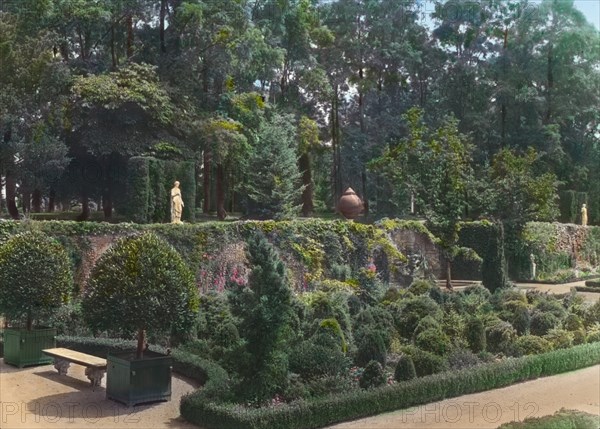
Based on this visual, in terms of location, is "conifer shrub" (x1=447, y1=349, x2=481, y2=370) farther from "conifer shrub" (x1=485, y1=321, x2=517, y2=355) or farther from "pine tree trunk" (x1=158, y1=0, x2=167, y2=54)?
"pine tree trunk" (x1=158, y1=0, x2=167, y2=54)

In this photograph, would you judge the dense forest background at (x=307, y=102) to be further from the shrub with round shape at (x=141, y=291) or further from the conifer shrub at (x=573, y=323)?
the shrub with round shape at (x=141, y=291)

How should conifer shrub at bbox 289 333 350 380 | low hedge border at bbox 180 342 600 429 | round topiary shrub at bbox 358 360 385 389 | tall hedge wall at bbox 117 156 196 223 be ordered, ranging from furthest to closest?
tall hedge wall at bbox 117 156 196 223 → conifer shrub at bbox 289 333 350 380 → round topiary shrub at bbox 358 360 385 389 → low hedge border at bbox 180 342 600 429

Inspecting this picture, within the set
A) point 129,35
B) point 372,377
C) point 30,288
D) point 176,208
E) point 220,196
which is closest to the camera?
point 372,377

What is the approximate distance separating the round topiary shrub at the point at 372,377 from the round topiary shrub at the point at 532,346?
4239 mm

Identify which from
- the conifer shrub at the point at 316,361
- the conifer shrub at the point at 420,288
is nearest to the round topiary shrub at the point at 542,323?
the conifer shrub at the point at 420,288

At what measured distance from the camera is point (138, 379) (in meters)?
10.7

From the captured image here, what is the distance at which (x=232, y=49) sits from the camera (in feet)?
116

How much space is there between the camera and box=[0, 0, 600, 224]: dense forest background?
3241cm

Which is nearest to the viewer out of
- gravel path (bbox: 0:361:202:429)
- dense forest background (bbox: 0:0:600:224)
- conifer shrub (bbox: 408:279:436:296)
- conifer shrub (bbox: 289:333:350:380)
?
gravel path (bbox: 0:361:202:429)

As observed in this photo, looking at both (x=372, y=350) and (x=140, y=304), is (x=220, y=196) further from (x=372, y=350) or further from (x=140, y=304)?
(x=140, y=304)

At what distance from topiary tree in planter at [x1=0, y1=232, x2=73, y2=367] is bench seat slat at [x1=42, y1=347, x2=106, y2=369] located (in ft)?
2.50

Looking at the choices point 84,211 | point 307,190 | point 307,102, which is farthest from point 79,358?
point 307,102

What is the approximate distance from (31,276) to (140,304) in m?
4.20

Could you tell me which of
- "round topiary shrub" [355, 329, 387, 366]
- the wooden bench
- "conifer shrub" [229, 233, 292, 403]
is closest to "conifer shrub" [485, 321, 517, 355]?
"round topiary shrub" [355, 329, 387, 366]
